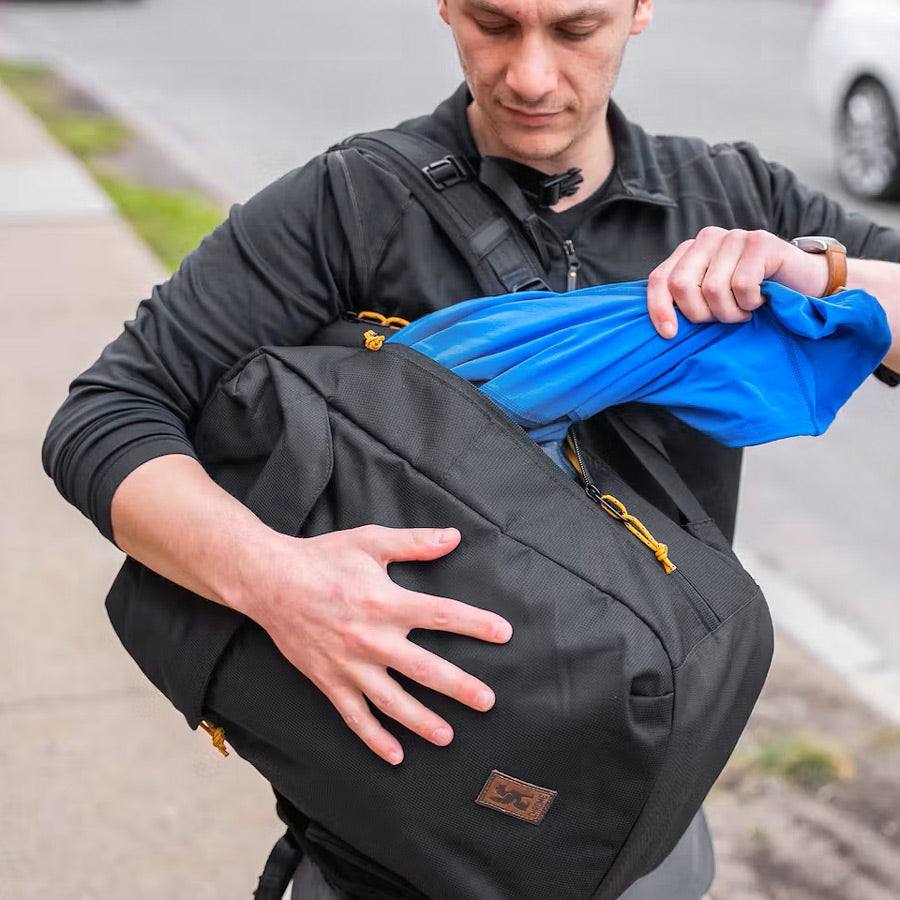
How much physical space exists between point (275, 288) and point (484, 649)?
528 millimetres

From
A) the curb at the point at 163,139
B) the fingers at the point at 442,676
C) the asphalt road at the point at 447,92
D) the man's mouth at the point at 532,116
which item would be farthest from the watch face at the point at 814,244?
the curb at the point at 163,139

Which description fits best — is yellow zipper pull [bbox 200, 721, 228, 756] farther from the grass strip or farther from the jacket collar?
the grass strip

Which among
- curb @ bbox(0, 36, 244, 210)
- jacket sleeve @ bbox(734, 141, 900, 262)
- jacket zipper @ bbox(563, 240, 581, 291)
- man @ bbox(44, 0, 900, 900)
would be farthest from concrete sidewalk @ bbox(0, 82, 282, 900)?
curb @ bbox(0, 36, 244, 210)

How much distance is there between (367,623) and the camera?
4.62 ft

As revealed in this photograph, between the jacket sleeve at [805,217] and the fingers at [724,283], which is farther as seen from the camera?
the jacket sleeve at [805,217]

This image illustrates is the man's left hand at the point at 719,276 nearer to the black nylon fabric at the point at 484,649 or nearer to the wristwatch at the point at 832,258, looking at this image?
the wristwatch at the point at 832,258

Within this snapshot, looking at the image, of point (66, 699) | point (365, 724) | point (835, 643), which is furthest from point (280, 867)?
point (835, 643)

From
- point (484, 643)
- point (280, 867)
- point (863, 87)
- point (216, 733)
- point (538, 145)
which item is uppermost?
point (538, 145)

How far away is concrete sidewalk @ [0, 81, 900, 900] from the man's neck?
174cm

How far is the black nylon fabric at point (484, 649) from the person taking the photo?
1399mm

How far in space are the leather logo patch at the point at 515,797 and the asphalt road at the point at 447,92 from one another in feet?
8.74

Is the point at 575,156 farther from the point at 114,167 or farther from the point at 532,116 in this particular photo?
the point at 114,167

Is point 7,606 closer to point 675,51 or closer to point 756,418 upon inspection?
point 756,418

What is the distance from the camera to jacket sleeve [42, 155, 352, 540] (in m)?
1.63
